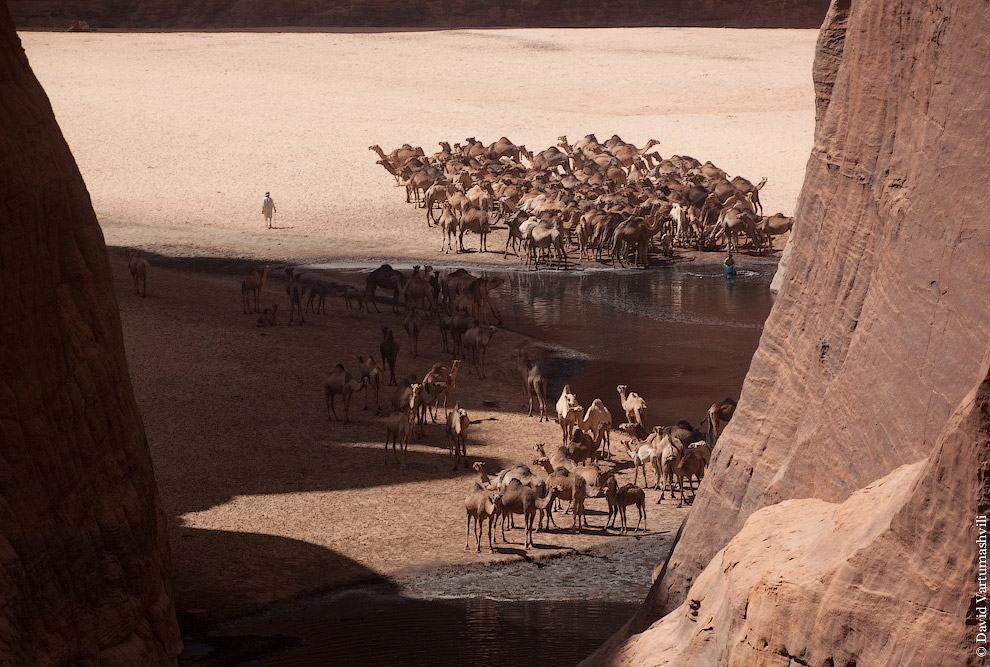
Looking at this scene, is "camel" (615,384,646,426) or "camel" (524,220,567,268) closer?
"camel" (615,384,646,426)

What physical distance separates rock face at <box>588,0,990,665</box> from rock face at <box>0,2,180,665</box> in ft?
12.0

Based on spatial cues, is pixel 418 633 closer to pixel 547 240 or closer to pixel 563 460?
pixel 563 460

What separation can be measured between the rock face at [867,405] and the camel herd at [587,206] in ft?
71.0

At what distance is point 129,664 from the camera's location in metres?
8.80

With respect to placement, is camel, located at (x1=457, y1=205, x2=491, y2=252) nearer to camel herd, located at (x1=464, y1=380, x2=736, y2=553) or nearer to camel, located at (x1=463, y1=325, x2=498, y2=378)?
camel, located at (x1=463, y1=325, x2=498, y2=378)

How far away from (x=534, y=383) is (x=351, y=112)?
33959 millimetres

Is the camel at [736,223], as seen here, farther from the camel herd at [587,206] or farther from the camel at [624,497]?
the camel at [624,497]

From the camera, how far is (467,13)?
73.6 meters

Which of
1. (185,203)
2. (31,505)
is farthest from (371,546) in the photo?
(185,203)

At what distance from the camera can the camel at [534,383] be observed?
1861cm

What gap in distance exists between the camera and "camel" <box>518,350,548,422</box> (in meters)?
18.6

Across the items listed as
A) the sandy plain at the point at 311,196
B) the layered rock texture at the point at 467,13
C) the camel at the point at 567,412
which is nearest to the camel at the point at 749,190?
the sandy plain at the point at 311,196

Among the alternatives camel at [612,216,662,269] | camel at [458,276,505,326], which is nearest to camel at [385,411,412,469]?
camel at [458,276,505,326]

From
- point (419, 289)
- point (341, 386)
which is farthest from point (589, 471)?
point (419, 289)
